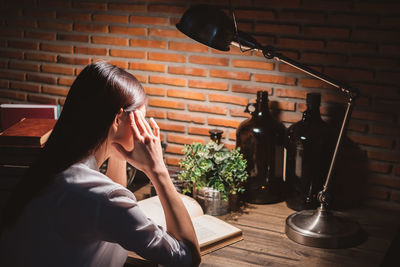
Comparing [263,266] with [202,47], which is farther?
[202,47]

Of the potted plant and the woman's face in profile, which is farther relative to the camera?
the potted plant

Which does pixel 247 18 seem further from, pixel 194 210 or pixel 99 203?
pixel 99 203

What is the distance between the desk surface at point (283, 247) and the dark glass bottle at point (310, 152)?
0.11 metres

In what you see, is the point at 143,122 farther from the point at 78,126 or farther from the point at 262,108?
the point at 262,108

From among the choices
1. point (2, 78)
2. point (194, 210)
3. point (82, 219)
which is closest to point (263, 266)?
point (194, 210)

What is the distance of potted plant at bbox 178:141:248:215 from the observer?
182 cm

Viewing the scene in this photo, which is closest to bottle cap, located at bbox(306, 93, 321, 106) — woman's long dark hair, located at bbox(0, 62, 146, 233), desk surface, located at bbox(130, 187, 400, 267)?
desk surface, located at bbox(130, 187, 400, 267)

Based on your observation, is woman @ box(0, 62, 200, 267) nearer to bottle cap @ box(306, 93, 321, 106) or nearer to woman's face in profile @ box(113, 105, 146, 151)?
woman's face in profile @ box(113, 105, 146, 151)

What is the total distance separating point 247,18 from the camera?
6.74ft

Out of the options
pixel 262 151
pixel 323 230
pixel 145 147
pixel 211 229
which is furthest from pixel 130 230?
pixel 262 151

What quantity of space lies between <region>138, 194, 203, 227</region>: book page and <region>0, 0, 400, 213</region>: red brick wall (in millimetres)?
485

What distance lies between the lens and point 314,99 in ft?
6.00

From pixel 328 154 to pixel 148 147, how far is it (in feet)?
2.77

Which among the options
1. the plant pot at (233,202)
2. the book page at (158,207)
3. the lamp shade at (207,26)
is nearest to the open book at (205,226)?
the book page at (158,207)
